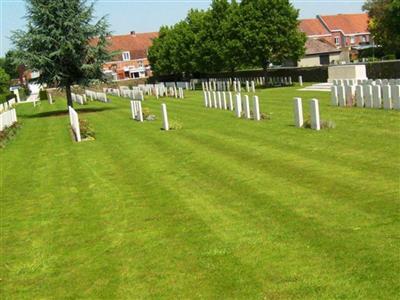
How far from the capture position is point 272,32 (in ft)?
157

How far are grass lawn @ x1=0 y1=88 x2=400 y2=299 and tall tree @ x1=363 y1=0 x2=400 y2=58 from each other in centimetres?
4177

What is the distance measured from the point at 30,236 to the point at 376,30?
66503 millimetres

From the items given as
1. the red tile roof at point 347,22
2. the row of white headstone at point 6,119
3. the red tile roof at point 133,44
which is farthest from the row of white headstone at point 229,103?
the red tile roof at point 133,44

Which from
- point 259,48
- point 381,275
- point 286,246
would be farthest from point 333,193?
point 259,48

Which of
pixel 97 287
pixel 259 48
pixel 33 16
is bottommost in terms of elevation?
pixel 97 287

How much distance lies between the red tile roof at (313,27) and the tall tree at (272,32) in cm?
4419

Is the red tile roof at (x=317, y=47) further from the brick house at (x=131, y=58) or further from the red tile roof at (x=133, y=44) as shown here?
the red tile roof at (x=133, y=44)

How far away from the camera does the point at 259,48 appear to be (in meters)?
48.4

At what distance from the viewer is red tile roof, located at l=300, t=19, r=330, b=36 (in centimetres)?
9225

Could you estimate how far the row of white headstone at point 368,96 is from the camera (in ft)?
58.0

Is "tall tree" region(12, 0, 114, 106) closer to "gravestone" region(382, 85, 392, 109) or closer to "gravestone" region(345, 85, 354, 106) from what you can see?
"gravestone" region(345, 85, 354, 106)

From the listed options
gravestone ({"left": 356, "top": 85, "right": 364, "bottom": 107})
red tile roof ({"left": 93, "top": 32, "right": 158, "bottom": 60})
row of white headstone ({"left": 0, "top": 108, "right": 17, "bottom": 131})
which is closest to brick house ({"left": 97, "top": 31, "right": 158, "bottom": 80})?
red tile roof ({"left": 93, "top": 32, "right": 158, "bottom": 60})

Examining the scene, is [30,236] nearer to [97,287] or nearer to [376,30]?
[97,287]

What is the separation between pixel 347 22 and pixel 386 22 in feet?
140
